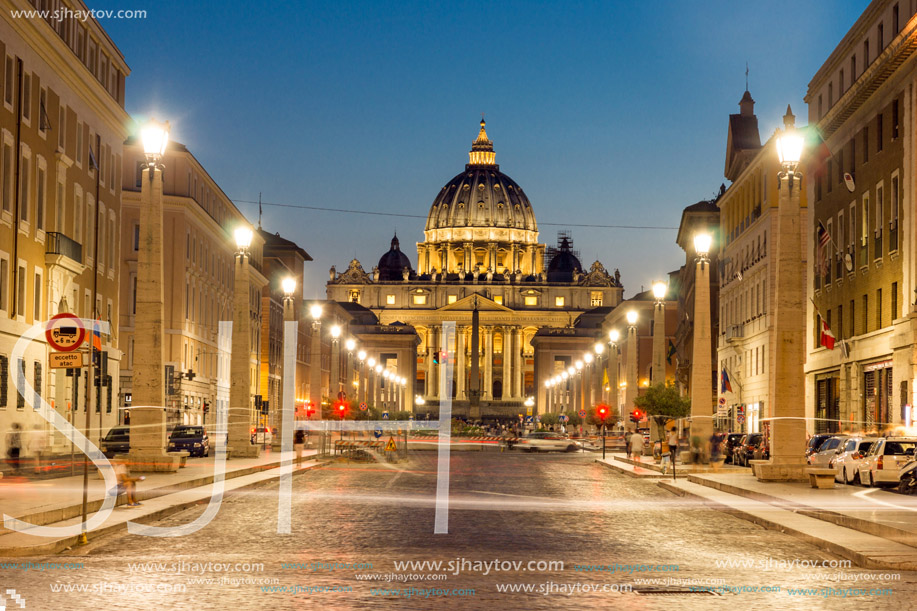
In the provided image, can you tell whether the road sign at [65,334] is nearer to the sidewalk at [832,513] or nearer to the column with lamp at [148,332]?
the sidewalk at [832,513]

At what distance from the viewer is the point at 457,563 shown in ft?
49.8

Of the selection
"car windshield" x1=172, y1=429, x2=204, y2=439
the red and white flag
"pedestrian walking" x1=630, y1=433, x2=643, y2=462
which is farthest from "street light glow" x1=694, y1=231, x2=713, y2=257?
"car windshield" x1=172, y1=429, x2=204, y2=439

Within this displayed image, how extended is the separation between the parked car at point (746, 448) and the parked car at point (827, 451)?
8.21 m

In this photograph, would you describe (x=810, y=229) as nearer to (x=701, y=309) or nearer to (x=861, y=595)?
(x=701, y=309)

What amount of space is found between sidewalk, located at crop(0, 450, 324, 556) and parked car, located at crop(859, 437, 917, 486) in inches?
585

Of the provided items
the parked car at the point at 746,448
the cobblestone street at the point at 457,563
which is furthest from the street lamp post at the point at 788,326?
the parked car at the point at 746,448

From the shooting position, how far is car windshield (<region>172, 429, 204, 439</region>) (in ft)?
161

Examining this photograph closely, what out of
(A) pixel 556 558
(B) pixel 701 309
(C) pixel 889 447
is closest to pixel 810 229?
→ (B) pixel 701 309

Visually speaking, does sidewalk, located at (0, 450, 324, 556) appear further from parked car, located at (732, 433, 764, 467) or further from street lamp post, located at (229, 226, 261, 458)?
parked car, located at (732, 433, 764, 467)

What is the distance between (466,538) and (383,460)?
34429 millimetres

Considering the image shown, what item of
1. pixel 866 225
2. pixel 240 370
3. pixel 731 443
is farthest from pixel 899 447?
pixel 240 370

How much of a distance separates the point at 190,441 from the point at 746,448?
66.3 feet

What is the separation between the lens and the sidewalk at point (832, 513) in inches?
656

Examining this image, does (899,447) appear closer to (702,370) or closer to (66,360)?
(702,370)
